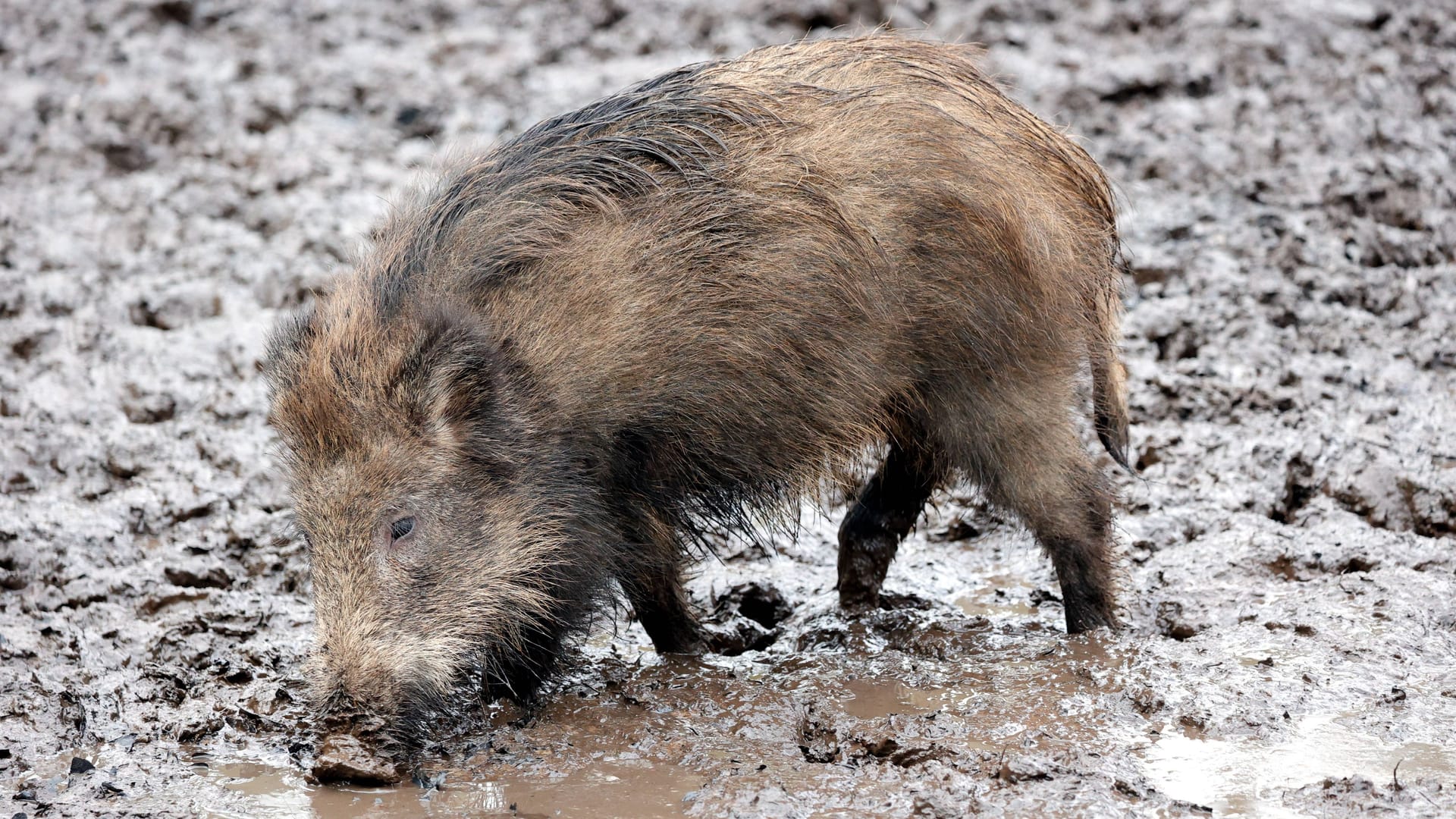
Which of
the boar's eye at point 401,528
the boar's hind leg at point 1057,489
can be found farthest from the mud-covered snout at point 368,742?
the boar's hind leg at point 1057,489

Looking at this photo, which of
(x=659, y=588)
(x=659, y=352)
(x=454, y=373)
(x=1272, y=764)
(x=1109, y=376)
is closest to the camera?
(x=1272, y=764)

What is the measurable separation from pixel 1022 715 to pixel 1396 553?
1.61 meters

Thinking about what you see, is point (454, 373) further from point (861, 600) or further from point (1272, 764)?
point (1272, 764)

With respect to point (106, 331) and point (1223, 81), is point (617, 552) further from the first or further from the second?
point (1223, 81)

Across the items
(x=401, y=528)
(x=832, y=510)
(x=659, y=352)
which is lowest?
(x=832, y=510)

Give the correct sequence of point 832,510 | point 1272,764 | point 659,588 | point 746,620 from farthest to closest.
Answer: point 832,510
point 746,620
point 659,588
point 1272,764

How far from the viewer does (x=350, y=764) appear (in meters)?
3.93

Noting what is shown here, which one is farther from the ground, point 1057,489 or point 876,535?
point 1057,489

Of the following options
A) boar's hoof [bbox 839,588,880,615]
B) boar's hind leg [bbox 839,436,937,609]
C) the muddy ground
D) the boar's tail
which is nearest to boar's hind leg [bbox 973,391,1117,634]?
the muddy ground

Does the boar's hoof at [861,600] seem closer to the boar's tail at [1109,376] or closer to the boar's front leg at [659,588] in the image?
the boar's front leg at [659,588]

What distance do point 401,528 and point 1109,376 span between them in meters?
2.32

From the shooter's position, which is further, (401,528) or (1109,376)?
(1109,376)

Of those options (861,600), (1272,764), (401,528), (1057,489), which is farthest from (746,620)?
(1272,764)

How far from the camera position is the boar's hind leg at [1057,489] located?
4.71 metres
